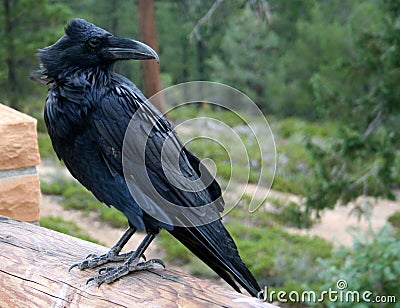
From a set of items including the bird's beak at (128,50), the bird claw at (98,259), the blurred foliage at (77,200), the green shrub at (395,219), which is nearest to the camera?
the bird's beak at (128,50)

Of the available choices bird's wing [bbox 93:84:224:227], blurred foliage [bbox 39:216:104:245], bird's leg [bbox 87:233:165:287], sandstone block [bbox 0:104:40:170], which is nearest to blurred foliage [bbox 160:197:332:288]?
blurred foliage [bbox 39:216:104:245]

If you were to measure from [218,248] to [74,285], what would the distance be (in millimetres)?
484

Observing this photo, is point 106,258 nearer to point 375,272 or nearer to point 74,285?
point 74,285

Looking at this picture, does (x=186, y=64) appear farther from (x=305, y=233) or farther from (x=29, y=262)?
(x=29, y=262)

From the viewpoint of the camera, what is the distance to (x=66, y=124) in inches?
72.0

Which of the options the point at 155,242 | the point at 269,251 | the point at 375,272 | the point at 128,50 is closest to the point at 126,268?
the point at 128,50

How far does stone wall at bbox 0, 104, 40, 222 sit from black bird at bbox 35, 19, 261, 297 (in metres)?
0.74

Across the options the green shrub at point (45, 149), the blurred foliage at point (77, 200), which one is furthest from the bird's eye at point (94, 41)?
the green shrub at point (45, 149)

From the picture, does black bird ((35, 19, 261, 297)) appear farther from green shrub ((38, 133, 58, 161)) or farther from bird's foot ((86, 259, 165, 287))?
green shrub ((38, 133, 58, 161))

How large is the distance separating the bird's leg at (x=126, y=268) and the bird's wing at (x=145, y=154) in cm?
18

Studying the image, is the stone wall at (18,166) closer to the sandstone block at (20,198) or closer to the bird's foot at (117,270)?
the sandstone block at (20,198)

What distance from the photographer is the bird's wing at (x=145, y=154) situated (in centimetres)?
183

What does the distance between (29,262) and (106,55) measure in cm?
77

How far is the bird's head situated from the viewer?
5.98 ft
